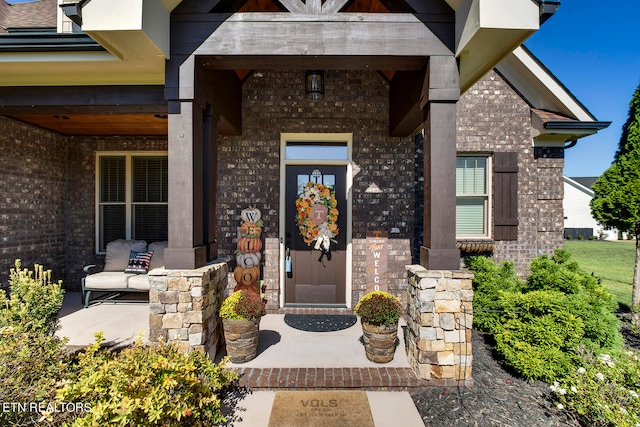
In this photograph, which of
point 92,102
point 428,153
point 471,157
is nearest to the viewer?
point 428,153

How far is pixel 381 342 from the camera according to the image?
Result: 289 cm

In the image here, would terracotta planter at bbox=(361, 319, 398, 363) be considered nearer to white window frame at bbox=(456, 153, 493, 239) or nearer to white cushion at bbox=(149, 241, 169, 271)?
white window frame at bbox=(456, 153, 493, 239)

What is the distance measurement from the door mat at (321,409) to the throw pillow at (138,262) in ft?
10.8

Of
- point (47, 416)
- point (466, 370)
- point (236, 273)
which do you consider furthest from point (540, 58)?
point (47, 416)

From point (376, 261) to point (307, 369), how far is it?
201 cm

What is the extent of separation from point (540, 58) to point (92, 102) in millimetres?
6184

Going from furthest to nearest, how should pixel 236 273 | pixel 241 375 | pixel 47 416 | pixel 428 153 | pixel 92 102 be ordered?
pixel 236 273, pixel 92 102, pixel 428 153, pixel 241 375, pixel 47 416

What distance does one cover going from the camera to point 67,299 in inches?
191

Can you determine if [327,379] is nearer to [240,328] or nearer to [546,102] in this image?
[240,328]

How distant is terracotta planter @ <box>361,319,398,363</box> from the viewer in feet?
9.49

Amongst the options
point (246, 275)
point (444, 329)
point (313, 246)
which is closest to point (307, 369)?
point (444, 329)

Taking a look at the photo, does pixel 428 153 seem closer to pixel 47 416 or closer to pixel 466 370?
pixel 466 370

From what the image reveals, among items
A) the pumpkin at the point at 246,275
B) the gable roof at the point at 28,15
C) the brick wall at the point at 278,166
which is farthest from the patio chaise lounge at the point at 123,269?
the gable roof at the point at 28,15

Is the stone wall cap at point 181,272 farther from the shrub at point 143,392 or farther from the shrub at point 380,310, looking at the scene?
the shrub at point 380,310
